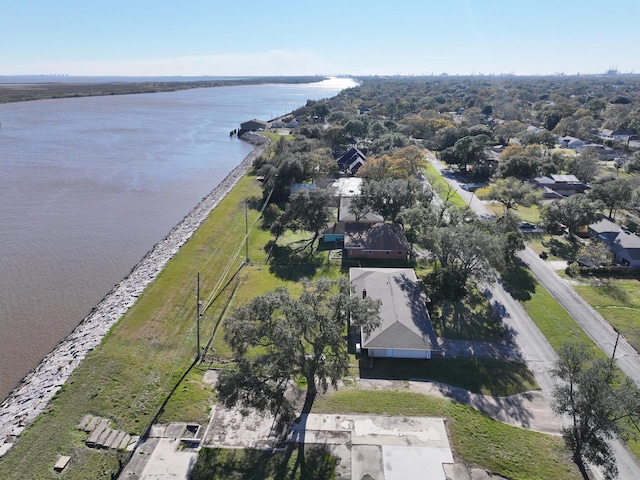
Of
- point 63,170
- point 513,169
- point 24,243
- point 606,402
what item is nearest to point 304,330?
point 606,402

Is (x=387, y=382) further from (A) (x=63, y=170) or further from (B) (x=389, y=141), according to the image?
(A) (x=63, y=170)

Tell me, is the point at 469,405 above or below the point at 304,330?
below

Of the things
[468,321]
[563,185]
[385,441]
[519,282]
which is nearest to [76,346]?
[385,441]

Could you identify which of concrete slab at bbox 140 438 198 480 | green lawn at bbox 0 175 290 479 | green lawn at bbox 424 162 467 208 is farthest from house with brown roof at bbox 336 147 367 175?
concrete slab at bbox 140 438 198 480

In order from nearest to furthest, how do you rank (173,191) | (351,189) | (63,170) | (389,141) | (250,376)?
(250,376)
(351,189)
(173,191)
(63,170)
(389,141)

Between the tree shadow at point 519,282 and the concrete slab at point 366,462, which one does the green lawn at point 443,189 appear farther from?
the concrete slab at point 366,462

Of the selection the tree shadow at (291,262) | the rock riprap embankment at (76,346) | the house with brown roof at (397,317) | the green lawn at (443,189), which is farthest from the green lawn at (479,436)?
the green lawn at (443,189)
